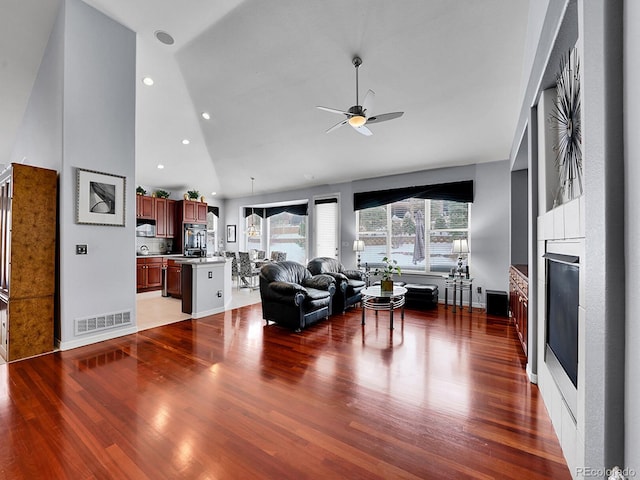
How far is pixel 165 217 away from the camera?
317 inches

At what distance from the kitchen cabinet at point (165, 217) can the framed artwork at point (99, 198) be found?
14.4ft

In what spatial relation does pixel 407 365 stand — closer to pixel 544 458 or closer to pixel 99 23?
pixel 544 458

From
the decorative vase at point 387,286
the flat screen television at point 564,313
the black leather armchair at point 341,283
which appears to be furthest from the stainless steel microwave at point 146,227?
the flat screen television at point 564,313

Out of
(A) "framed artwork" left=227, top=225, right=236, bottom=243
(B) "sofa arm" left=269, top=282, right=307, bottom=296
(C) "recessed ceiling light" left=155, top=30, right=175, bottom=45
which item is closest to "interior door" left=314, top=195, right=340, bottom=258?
(B) "sofa arm" left=269, top=282, right=307, bottom=296

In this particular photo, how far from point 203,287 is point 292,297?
1788 mm

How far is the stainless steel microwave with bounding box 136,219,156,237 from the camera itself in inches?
303

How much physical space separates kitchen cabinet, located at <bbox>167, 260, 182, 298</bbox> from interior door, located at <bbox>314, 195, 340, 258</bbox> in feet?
11.1

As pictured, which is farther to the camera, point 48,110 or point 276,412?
point 48,110

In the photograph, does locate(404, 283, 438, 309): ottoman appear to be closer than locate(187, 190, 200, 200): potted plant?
Yes

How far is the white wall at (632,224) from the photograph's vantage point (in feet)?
2.98

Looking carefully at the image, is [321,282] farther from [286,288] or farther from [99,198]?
[99,198]

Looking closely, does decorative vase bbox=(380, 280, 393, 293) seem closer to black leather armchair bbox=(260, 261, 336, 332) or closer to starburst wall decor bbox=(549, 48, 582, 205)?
black leather armchair bbox=(260, 261, 336, 332)

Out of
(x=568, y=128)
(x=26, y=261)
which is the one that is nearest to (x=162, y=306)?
(x=26, y=261)

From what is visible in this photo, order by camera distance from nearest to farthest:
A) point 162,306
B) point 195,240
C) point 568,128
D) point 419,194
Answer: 1. point 568,128
2. point 162,306
3. point 419,194
4. point 195,240
